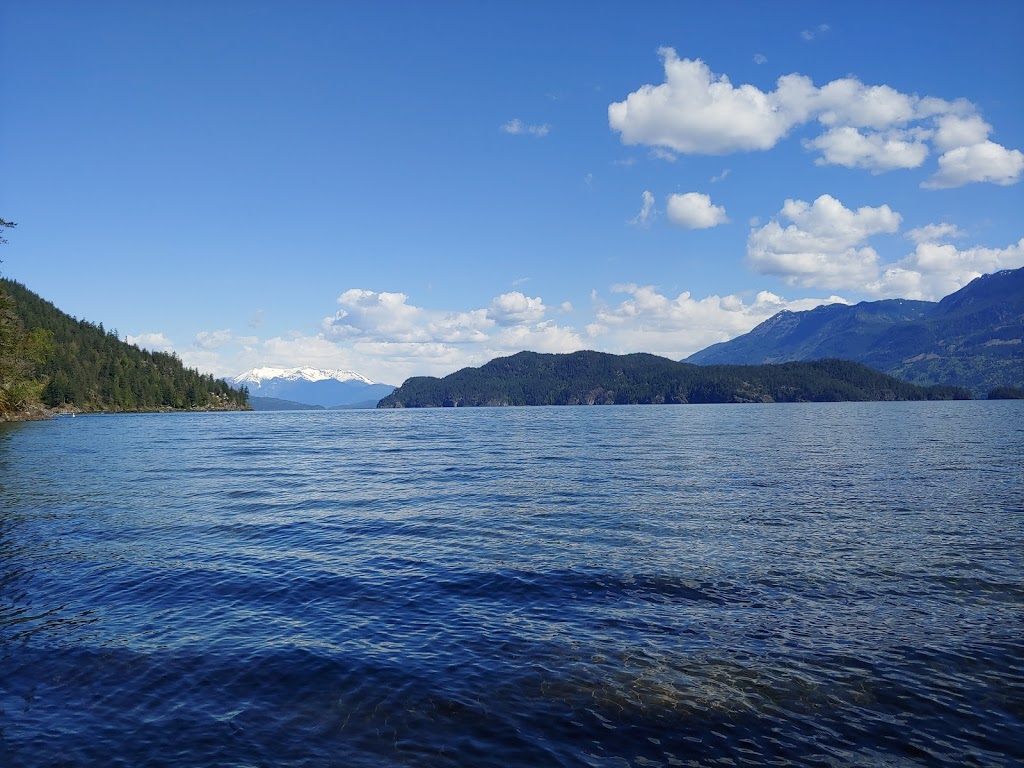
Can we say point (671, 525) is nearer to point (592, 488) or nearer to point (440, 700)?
point (592, 488)

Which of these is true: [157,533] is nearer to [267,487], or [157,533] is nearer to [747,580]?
[267,487]

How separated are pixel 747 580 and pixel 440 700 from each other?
13057 millimetres

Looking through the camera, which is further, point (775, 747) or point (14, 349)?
point (14, 349)

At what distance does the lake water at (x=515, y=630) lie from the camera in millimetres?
11883

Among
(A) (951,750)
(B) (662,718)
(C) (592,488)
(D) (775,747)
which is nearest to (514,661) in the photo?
(B) (662,718)

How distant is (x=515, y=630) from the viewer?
1717 cm

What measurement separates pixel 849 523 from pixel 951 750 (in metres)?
21.2

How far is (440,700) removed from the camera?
1326 cm

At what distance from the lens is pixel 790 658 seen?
15.2 m

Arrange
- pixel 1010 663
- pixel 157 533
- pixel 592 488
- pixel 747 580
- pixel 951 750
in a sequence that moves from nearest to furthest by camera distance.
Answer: pixel 951 750 < pixel 1010 663 < pixel 747 580 < pixel 157 533 < pixel 592 488

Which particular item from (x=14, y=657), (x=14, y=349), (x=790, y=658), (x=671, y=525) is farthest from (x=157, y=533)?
(x=14, y=349)

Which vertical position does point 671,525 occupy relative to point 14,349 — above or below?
below

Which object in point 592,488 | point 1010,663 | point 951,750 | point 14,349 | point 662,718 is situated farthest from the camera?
point 14,349

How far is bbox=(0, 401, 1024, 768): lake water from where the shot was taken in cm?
1188
